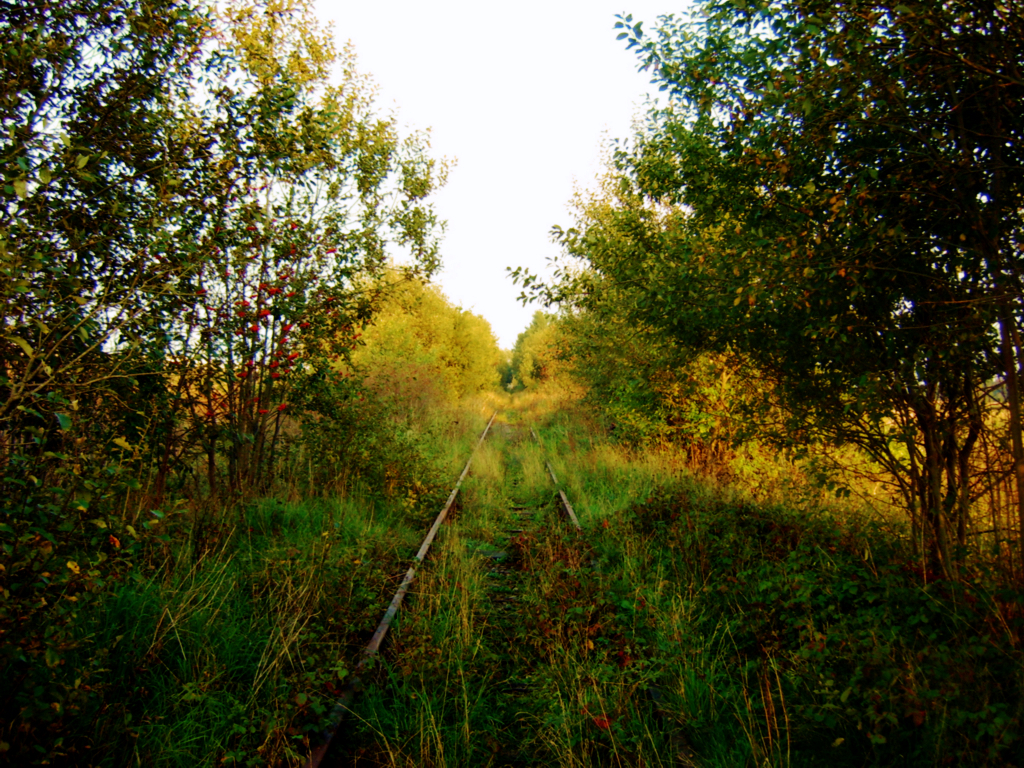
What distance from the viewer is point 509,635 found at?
426 cm

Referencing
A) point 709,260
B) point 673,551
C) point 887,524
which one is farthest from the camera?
point 673,551

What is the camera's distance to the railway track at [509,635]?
2979mm

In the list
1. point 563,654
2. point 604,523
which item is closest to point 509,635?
point 563,654

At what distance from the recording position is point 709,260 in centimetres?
436

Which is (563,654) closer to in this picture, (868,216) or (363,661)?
(363,661)

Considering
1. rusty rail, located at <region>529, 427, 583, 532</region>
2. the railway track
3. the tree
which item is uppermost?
the tree

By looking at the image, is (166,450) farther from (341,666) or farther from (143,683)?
(341,666)

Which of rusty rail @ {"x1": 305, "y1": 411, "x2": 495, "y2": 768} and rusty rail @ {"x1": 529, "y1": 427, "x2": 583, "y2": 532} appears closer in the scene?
rusty rail @ {"x1": 305, "y1": 411, "x2": 495, "y2": 768}

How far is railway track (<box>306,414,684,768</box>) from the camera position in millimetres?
2979

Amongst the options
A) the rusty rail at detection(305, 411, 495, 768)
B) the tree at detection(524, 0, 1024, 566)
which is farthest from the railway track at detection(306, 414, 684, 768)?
the tree at detection(524, 0, 1024, 566)

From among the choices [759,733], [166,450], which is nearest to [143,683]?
[166,450]

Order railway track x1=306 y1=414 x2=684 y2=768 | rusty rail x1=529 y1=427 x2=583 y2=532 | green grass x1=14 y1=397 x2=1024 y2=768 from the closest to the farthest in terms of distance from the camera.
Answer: green grass x1=14 y1=397 x2=1024 y2=768 → railway track x1=306 y1=414 x2=684 y2=768 → rusty rail x1=529 y1=427 x2=583 y2=532

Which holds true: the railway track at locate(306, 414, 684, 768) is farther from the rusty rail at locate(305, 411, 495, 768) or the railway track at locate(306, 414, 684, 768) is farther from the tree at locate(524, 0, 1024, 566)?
the tree at locate(524, 0, 1024, 566)

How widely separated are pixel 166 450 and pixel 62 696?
3.24 meters
